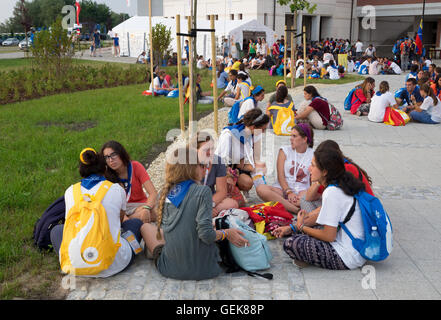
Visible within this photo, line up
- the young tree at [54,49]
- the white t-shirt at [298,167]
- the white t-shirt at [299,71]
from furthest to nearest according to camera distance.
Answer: the white t-shirt at [299,71]
the young tree at [54,49]
the white t-shirt at [298,167]

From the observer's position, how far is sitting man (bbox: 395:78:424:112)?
1205 centimetres

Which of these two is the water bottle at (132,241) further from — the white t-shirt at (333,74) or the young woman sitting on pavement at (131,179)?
the white t-shirt at (333,74)

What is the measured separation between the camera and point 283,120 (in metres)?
10.2

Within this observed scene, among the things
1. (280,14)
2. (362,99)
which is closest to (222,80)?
(362,99)

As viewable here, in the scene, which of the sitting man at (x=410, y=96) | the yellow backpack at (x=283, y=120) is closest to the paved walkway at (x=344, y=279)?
the yellow backpack at (x=283, y=120)

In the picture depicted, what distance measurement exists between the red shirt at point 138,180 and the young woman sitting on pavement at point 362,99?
888 centimetres

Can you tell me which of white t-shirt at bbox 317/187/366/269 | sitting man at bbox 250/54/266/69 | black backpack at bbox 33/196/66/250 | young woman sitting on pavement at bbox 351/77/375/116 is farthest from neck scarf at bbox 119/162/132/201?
sitting man at bbox 250/54/266/69

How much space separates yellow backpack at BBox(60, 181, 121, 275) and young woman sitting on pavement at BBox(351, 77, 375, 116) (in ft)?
32.8

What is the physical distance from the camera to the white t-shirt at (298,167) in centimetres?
570

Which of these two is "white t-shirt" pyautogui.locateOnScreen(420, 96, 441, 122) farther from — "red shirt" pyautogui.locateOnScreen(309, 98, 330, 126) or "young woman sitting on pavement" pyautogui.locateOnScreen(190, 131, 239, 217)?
"young woman sitting on pavement" pyautogui.locateOnScreen(190, 131, 239, 217)

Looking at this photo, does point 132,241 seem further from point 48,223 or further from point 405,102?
point 405,102

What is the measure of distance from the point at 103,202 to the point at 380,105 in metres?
9.36

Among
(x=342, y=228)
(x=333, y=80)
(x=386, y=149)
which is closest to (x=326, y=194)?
(x=342, y=228)

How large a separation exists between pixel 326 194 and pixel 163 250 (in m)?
1.48
